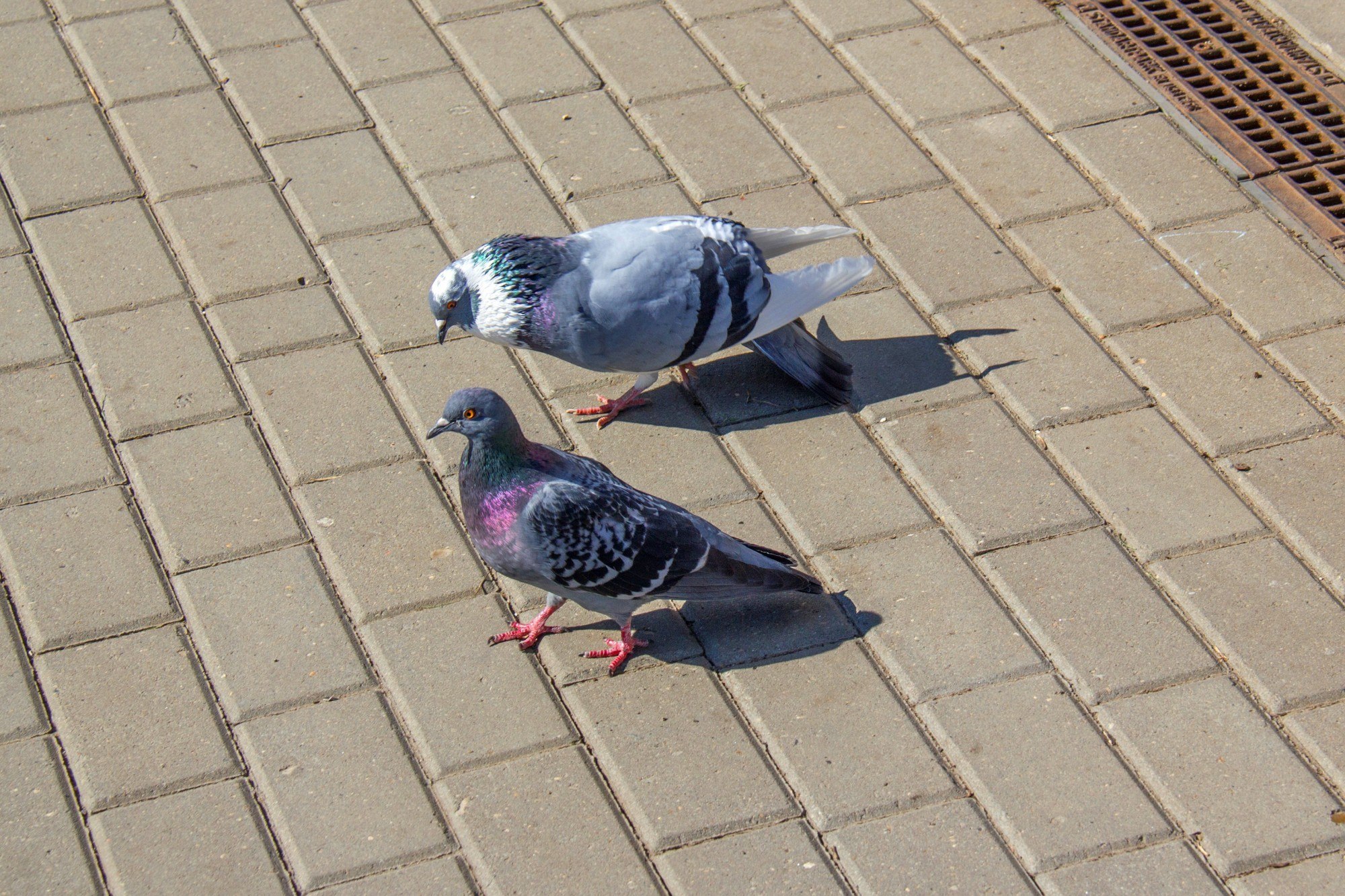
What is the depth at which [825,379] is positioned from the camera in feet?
14.9

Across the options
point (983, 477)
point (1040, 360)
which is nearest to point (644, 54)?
point (1040, 360)

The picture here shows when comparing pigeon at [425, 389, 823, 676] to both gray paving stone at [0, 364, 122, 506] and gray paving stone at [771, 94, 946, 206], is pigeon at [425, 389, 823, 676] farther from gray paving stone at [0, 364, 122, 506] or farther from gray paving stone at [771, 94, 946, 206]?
gray paving stone at [771, 94, 946, 206]

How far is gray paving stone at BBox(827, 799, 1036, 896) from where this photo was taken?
3.27 meters

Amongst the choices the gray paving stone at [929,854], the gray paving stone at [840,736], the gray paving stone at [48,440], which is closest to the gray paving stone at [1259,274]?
the gray paving stone at [840,736]

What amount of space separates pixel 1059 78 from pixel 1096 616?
2815mm

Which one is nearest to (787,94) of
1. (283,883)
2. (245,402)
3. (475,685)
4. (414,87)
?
(414,87)

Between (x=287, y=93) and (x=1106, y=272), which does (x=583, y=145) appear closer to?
(x=287, y=93)

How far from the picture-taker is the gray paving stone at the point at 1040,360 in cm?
451

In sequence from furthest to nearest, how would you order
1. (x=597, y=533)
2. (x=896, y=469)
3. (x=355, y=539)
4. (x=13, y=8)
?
(x=13, y=8), (x=896, y=469), (x=355, y=539), (x=597, y=533)

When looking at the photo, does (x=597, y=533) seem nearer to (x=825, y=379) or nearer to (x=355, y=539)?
(x=355, y=539)

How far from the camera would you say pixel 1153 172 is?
17.6 ft

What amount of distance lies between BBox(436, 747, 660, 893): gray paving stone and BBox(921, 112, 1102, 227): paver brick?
2.81m

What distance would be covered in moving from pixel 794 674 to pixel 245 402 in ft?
6.49

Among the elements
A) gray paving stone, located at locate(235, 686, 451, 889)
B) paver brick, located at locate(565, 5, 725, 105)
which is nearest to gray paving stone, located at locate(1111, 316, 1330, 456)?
paver brick, located at locate(565, 5, 725, 105)
